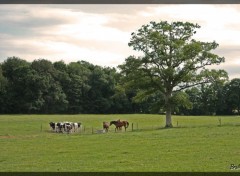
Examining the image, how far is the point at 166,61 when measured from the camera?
40.7 metres

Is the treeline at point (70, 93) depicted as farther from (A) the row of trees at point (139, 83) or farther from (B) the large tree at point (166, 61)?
(B) the large tree at point (166, 61)

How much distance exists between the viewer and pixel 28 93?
79812 mm

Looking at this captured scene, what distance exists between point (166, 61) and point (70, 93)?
177 ft

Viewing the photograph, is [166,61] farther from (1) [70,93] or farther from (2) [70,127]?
(1) [70,93]

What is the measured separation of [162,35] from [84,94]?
186 ft

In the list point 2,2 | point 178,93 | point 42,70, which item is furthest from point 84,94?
point 2,2

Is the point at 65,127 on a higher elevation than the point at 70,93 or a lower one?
lower

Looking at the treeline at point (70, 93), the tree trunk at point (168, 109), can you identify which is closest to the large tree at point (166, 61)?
the tree trunk at point (168, 109)

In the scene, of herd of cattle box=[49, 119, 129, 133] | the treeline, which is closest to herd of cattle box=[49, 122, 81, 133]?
herd of cattle box=[49, 119, 129, 133]

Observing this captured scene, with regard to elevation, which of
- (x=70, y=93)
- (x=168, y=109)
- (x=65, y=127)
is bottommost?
(x=65, y=127)

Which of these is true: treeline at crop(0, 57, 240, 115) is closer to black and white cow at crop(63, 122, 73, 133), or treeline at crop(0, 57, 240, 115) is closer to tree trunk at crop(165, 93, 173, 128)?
tree trunk at crop(165, 93, 173, 128)

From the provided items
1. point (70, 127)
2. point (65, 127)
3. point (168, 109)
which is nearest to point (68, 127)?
point (70, 127)

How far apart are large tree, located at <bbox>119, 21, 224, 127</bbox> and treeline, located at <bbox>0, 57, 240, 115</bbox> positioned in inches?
1098

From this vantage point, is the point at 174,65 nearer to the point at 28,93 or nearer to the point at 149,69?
the point at 149,69
